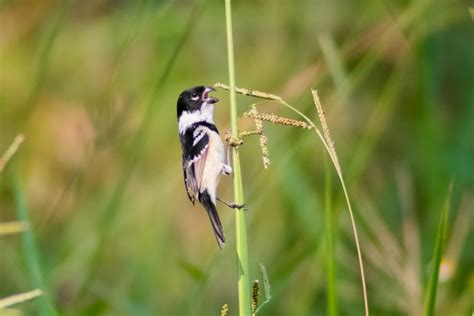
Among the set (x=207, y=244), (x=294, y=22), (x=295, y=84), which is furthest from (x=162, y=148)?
(x=295, y=84)

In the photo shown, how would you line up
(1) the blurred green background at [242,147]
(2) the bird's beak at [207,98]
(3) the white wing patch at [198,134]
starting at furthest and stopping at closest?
(1) the blurred green background at [242,147], (2) the bird's beak at [207,98], (3) the white wing patch at [198,134]

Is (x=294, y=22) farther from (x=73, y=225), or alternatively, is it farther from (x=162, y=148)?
(x=73, y=225)

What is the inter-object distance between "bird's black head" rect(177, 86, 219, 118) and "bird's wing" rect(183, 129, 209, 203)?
0.11 meters

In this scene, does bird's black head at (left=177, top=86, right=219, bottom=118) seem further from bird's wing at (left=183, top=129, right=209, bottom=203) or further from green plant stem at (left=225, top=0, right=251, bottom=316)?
green plant stem at (left=225, top=0, right=251, bottom=316)

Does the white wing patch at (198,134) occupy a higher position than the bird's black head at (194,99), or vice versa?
the bird's black head at (194,99)

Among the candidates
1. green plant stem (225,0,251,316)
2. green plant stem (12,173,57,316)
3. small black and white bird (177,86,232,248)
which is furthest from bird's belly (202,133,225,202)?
green plant stem (12,173,57,316)

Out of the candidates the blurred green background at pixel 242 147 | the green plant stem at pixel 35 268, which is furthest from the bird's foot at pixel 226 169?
the blurred green background at pixel 242 147

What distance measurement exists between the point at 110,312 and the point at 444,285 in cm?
98

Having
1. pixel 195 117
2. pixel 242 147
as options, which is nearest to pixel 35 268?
pixel 195 117

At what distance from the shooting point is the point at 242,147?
3.96 metres

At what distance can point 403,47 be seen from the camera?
4176mm

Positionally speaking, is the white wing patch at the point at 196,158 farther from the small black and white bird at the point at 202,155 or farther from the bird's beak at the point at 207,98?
the bird's beak at the point at 207,98

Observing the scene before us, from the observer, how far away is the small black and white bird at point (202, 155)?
1698 millimetres

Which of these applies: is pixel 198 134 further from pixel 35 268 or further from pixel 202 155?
pixel 35 268
